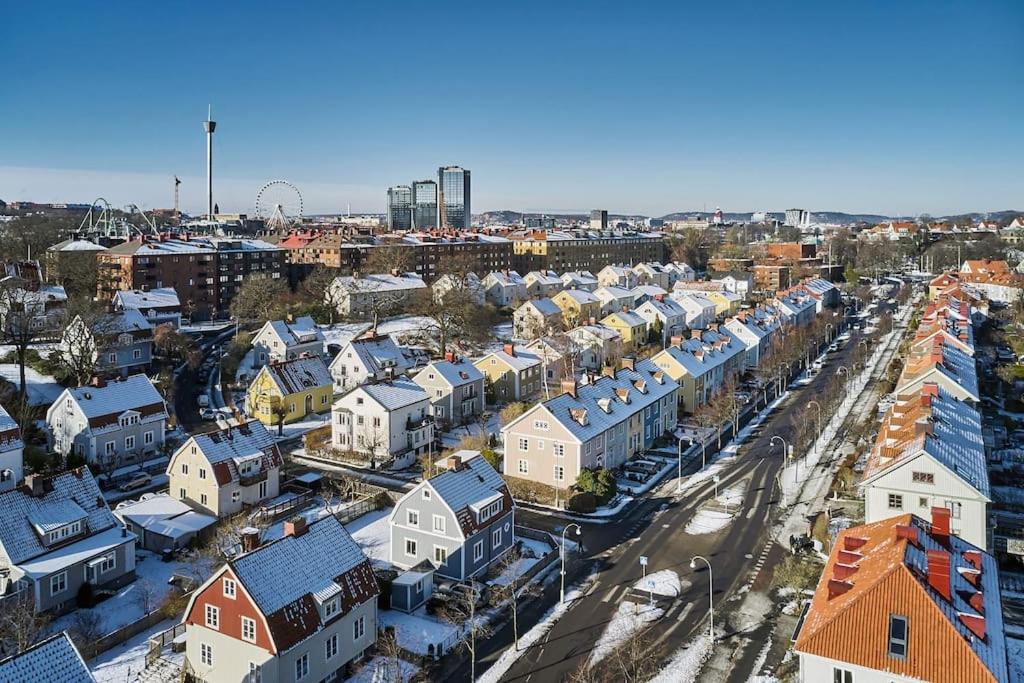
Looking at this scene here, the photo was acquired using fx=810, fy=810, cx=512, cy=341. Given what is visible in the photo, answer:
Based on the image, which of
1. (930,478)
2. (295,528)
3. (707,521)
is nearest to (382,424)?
(707,521)

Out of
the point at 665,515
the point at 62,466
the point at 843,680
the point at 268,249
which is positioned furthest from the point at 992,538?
the point at 268,249

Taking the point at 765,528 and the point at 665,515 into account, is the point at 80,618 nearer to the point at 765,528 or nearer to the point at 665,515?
the point at 665,515

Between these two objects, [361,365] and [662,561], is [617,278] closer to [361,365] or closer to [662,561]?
[361,365]

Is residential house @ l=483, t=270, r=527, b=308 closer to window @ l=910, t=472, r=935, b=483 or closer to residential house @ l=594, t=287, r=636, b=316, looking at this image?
residential house @ l=594, t=287, r=636, b=316

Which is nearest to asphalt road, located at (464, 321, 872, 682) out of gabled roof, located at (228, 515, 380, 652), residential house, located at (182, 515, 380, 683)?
residential house, located at (182, 515, 380, 683)

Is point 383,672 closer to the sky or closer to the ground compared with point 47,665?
closer to the ground

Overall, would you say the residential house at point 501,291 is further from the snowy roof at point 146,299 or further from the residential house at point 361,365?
the residential house at point 361,365
